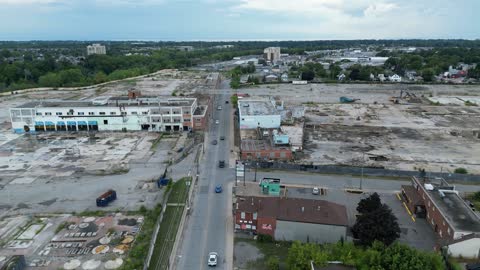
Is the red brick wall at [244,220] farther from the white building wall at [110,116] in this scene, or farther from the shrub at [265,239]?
the white building wall at [110,116]

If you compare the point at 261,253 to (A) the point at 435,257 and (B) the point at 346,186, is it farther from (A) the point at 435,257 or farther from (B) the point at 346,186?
(B) the point at 346,186

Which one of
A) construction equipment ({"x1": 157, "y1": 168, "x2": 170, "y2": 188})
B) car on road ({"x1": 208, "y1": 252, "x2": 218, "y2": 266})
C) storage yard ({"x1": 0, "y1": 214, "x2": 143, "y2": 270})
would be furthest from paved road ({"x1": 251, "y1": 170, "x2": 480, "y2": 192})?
storage yard ({"x1": 0, "y1": 214, "x2": 143, "y2": 270})

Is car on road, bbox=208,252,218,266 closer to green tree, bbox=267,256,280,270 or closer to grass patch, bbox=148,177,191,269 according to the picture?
grass patch, bbox=148,177,191,269

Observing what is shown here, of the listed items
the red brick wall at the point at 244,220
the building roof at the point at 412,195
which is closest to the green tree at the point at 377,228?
the building roof at the point at 412,195

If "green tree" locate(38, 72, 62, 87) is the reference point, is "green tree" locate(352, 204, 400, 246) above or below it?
below

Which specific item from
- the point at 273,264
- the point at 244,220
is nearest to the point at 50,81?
the point at 244,220

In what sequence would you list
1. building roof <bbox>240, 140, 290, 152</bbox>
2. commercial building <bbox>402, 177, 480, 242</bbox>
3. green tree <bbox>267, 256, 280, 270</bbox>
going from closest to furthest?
green tree <bbox>267, 256, 280, 270</bbox> < commercial building <bbox>402, 177, 480, 242</bbox> < building roof <bbox>240, 140, 290, 152</bbox>

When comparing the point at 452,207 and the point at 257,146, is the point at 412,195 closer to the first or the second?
the point at 452,207
